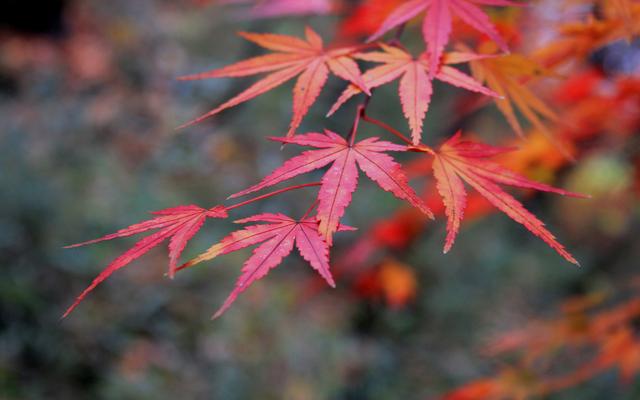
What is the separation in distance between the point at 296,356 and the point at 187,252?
0.96 m

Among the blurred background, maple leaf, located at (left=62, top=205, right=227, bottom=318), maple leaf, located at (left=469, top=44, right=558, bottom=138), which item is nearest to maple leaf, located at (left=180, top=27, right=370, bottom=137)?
maple leaf, located at (left=62, top=205, right=227, bottom=318)

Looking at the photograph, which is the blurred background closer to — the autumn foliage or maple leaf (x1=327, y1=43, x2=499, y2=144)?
the autumn foliage

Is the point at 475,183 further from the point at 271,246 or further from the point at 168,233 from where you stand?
the point at 168,233

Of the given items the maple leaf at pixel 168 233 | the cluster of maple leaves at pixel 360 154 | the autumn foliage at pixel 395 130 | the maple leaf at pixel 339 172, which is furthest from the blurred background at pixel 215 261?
the maple leaf at pixel 168 233

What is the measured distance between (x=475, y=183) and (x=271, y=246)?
0.30 m

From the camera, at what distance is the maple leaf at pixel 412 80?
736mm

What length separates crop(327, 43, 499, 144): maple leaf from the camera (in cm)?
74

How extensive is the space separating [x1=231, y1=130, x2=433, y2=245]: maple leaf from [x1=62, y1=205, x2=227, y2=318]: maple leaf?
78mm

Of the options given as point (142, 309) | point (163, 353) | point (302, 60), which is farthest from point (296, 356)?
point (302, 60)

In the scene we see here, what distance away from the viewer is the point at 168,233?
69 centimetres

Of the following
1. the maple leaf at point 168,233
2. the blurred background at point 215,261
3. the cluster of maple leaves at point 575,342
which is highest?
the maple leaf at point 168,233

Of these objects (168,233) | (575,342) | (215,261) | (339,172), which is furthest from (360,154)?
(215,261)

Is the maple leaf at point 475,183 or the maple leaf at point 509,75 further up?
the maple leaf at point 509,75

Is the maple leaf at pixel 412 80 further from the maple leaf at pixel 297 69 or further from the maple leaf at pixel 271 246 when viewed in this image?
the maple leaf at pixel 271 246
